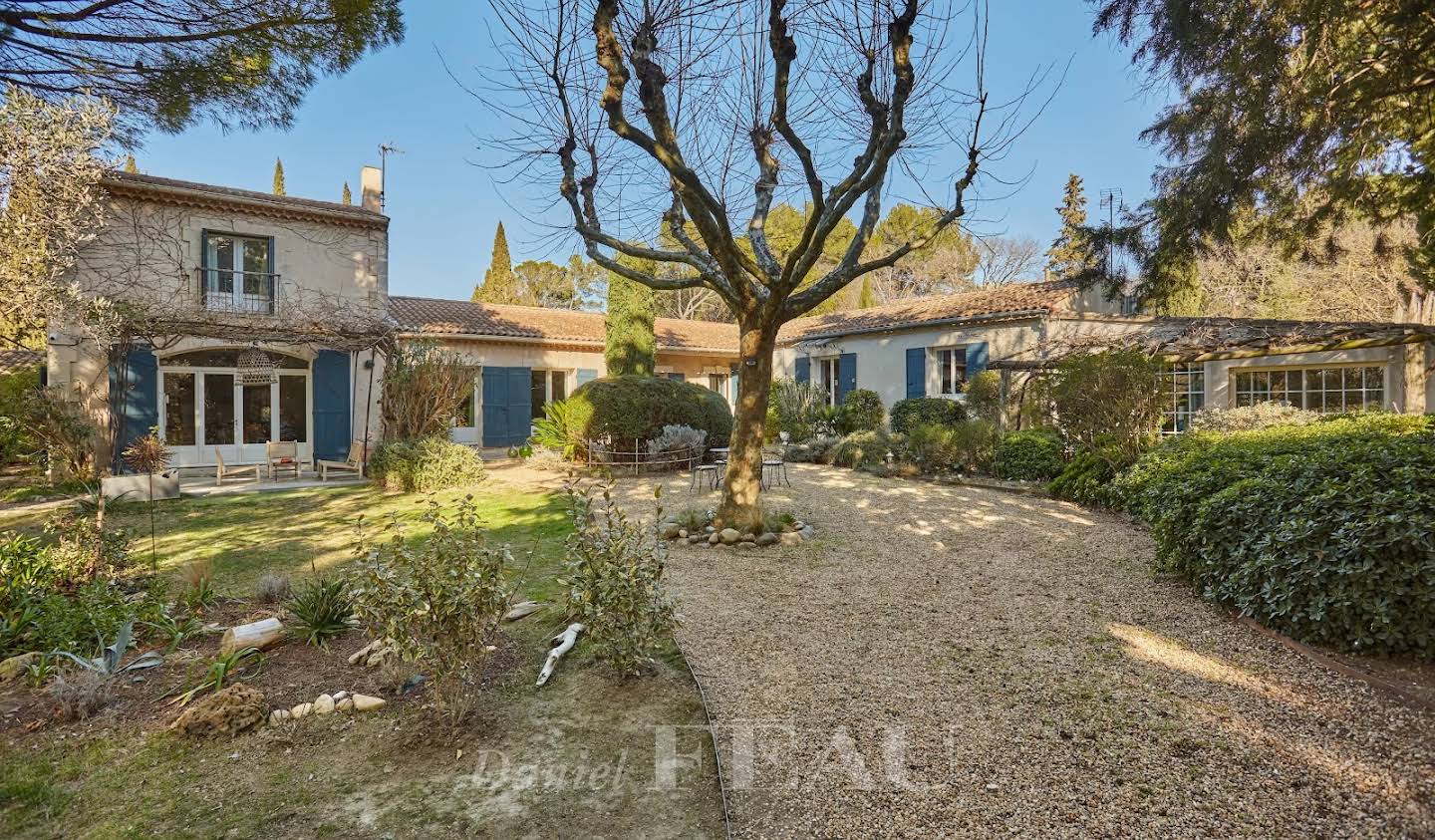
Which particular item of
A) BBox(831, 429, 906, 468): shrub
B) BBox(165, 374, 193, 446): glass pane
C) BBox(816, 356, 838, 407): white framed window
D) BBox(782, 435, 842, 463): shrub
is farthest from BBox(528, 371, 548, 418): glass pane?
BBox(831, 429, 906, 468): shrub

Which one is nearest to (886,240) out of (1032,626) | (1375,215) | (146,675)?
(1375,215)

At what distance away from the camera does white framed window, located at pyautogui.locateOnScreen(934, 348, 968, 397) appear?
16.0m

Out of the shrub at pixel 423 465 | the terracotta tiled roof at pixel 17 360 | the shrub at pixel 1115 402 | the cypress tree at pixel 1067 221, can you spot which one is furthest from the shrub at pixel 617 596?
the cypress tree at pixel 1067 221

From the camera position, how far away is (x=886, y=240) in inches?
1187

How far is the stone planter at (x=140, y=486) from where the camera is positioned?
31.1 ft

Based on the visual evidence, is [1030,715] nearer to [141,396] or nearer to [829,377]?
[141,396]

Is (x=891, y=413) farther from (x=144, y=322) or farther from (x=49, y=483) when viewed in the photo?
(x=49, y=483)

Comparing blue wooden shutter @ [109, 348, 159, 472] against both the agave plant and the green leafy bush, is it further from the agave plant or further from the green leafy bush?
the green leafy bush

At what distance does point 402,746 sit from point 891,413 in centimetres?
1496

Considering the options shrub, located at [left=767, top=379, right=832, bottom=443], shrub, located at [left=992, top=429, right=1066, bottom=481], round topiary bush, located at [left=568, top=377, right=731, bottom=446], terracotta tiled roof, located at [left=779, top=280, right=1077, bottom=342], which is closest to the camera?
shrub, located at [left=992, top=429, right=1066, bottom=481]

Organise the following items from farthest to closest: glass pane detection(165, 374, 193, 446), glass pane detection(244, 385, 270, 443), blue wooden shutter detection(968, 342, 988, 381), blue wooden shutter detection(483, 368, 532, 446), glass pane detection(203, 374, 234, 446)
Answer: blue wooden shutter detection(483, 368, 532, 446) < blue wooden shutter detection(968, 342, 988, 381) < glass pane detection(244, 385, 270, 443) < glass pane detection(203, 374, 234, 446) < glass pane detection(165, 374, 193, 446)

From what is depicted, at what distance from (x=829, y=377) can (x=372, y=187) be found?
12.8m

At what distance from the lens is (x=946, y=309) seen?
16.9 m

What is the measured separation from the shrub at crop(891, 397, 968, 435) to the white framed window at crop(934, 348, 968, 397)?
64 cm
